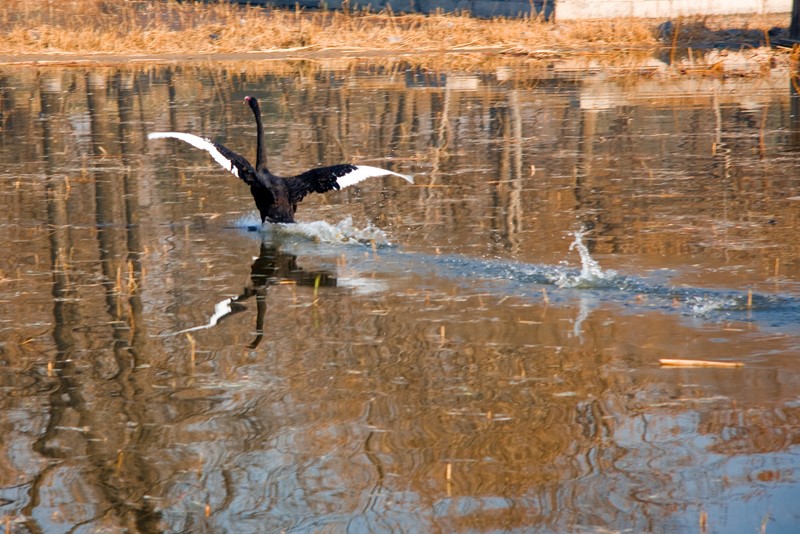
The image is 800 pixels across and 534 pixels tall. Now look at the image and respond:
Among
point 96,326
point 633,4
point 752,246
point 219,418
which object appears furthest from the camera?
point 633,4

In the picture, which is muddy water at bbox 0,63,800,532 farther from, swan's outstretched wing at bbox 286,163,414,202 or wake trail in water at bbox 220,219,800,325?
swan's outstretched wing at bbox 286,163,414,202

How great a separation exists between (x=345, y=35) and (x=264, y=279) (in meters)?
21.7

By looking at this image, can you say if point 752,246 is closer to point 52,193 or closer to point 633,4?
point 52,193

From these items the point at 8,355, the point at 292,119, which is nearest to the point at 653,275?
the point at 8,355

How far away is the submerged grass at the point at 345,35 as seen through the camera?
28438 millimetres

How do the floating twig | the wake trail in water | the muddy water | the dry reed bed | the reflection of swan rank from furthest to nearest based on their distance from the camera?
the dry reed bed
the reflection of swan
the wake trail in water
the floating twig
the muddy water

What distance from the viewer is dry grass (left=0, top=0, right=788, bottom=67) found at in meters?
28.4

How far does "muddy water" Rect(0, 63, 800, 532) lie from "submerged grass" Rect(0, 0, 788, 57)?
13216 millimetres

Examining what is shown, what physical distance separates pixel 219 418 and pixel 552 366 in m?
1.87

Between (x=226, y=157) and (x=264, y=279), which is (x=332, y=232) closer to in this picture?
(x=226, y=157)

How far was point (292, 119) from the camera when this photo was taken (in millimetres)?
18078

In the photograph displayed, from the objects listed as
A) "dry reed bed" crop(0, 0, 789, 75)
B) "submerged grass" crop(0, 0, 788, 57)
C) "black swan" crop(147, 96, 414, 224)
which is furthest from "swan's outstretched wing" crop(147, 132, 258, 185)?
"submerged grass" crop(0, 0, 788, 57)

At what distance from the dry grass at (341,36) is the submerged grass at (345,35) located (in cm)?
2

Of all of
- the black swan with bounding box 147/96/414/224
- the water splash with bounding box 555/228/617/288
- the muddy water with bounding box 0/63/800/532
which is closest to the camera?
the muddy water with bounding box 0/63/800/532
